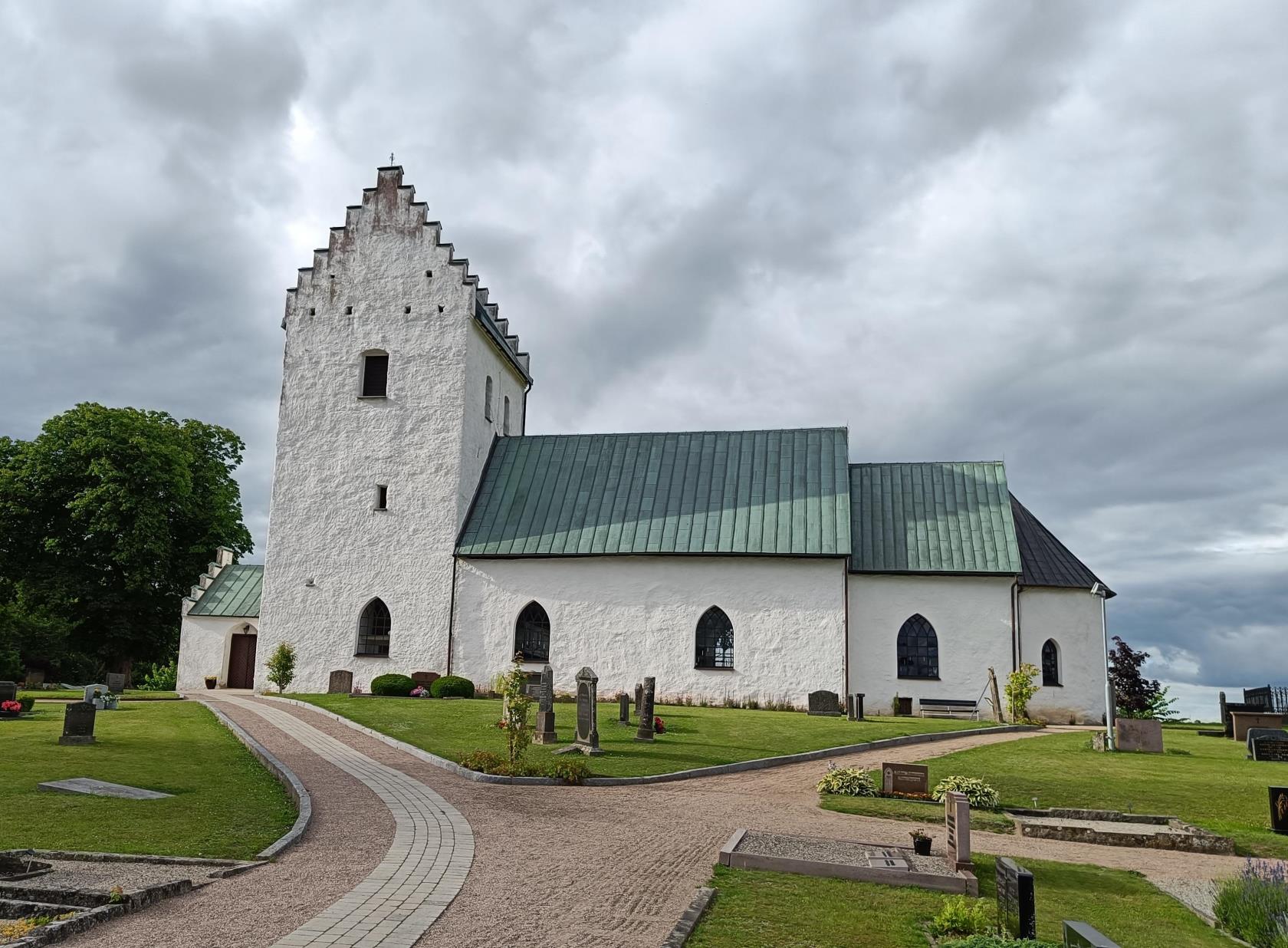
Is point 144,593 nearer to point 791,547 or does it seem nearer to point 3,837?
point 791,547

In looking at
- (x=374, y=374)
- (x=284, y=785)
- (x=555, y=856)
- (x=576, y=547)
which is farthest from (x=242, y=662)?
(x=555, y=856)

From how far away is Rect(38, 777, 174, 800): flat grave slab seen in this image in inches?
472

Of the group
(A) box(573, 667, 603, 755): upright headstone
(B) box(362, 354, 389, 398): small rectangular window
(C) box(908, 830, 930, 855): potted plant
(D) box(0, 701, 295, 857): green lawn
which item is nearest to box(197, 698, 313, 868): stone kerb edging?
(D) box(0, 701, 295, 857): green lawn

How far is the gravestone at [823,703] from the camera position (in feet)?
86.0

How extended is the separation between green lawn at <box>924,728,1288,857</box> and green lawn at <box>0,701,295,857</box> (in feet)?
33.6

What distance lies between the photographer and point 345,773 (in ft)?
47.8

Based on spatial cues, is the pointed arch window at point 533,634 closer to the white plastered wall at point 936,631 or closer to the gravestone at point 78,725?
the white plastered wall at point 936,631

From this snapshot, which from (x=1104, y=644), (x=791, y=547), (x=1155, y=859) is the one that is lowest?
(x=1155, y=859)

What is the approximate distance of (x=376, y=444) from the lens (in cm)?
3114

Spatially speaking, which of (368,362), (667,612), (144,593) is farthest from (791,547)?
(144,593)

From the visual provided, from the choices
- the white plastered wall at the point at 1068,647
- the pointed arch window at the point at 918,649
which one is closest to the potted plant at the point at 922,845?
the pointed arch window at the point at 918,649

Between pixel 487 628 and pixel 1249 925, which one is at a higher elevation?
pixel 487 628

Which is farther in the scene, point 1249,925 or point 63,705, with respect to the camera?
point 63,705

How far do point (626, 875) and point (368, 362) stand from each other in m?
25.9
